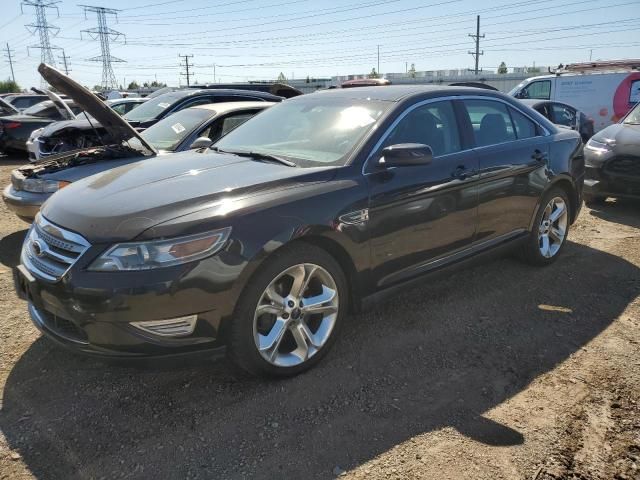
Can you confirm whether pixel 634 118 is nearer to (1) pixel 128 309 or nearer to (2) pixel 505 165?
(2) pixel 505 165

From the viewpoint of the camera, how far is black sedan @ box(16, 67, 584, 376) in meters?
2.54

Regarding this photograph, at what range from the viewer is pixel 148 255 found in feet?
8.26

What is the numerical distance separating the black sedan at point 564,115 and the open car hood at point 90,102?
8.23 m

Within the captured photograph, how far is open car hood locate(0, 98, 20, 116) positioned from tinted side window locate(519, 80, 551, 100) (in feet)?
44.7

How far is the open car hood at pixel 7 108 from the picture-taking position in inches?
518

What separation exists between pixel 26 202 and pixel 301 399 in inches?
Answer: 155

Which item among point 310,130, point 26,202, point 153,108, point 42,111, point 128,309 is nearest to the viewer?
point 128,309

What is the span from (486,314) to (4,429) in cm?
320

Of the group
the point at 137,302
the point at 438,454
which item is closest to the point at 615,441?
the point at 438,454

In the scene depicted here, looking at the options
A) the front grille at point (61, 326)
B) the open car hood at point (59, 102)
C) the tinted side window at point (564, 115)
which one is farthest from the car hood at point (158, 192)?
the tinted side window at point (564, 115)

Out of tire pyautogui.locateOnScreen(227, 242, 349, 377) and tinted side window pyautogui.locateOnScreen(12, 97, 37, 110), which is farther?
tinted side window pyautogui.locateOnScreen(12, 97, 37, 110)

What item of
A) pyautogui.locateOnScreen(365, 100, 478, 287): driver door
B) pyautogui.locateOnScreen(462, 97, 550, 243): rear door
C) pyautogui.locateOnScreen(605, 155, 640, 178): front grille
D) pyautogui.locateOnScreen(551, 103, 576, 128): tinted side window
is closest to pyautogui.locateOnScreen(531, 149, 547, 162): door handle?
pyautogui.locateOnScreen(462, 97, 550, 243): rear door

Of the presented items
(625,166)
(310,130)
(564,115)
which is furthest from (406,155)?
(564,115)

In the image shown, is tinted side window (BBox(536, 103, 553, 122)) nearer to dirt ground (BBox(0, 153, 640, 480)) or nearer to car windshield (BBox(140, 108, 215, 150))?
car windshield (BBox(140, 108, 215, 150))
